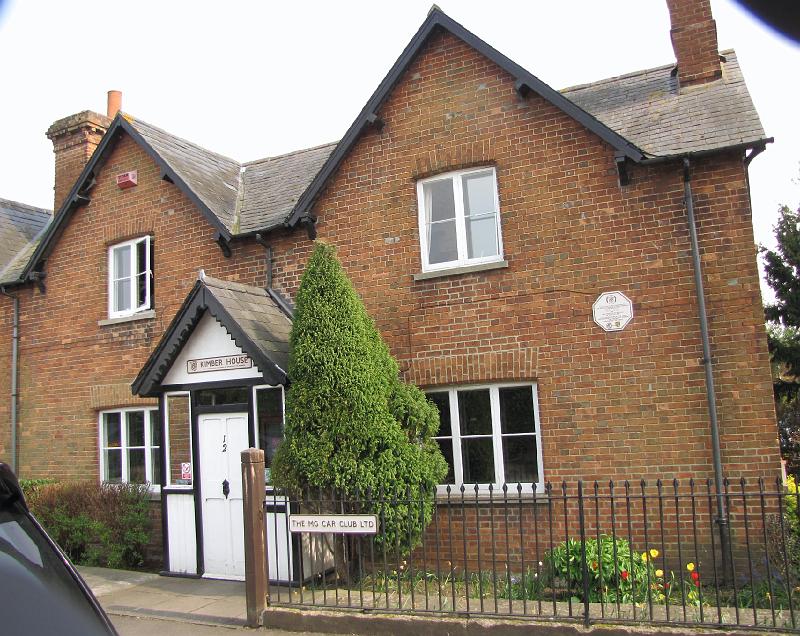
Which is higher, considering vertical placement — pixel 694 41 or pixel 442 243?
pixel 694 41

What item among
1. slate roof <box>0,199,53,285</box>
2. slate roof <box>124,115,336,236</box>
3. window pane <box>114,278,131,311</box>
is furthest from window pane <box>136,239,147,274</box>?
slate roof <box>0,199,53,285</box>

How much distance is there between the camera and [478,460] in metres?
9.56

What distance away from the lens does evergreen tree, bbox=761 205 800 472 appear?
15.0 m

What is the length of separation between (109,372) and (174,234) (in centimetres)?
253

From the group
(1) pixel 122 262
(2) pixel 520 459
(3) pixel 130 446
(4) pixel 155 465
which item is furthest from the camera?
(1) pixel 122 262

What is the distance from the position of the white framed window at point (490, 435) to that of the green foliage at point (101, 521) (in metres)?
4.67

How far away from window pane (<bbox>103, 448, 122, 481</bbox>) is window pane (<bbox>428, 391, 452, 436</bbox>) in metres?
5.63

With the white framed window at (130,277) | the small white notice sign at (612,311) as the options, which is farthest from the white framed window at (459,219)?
the white framed window at (130,277)

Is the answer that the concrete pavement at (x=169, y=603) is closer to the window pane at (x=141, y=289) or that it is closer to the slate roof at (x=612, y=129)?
the window pane at (x=141, y=289)

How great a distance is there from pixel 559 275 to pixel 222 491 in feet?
16.6

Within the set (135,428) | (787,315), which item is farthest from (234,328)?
(787,315)

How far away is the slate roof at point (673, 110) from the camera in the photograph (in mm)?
8586

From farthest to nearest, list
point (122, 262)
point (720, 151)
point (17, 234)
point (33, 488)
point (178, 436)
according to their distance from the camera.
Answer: point (17, 234)
point (122, 262)
point (33, 488)
point (178, 436)
point (720, 151)

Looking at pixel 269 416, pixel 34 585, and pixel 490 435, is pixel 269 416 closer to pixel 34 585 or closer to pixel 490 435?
pixel 490 435
